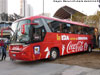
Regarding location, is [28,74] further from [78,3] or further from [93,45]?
A: [78,3]

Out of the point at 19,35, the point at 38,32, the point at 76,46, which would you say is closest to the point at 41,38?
the point at 38,32

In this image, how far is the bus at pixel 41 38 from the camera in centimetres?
839

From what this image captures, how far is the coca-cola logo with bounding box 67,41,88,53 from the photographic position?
463 inches

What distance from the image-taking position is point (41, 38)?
29.7 feet

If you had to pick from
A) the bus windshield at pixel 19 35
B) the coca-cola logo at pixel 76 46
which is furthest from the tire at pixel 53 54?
the bus windshield at pixel 19 35

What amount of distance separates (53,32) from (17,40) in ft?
8.75

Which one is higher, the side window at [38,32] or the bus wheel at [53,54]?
the side window at [38,32]

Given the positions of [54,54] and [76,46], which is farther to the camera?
[76,46]

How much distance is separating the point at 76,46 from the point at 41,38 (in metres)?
4.72

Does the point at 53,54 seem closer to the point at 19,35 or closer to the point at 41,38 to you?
the point at 41,38

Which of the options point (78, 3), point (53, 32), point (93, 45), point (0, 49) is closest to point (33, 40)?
point (53, 32)

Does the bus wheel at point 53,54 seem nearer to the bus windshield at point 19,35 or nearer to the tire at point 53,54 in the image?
the tire at point 53,54

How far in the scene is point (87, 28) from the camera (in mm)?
14820

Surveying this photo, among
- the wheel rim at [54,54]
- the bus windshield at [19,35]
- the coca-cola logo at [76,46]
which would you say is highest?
the bus windshield at [19,35]
